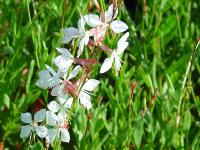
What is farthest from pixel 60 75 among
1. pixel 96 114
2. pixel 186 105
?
pixel 186 105

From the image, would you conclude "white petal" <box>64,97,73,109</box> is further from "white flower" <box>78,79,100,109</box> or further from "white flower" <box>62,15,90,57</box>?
"white flower" <box>62,15,90,57</box>

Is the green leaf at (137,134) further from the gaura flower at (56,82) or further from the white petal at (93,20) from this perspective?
the white petal at (93,20)

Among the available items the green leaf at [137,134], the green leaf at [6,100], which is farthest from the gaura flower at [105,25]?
the green leaf at [6,100]

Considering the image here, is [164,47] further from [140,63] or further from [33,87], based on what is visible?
→ [33,87]

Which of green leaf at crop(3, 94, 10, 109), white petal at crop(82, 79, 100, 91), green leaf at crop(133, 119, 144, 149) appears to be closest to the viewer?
white petal at crop(82, 79, 100, 91)

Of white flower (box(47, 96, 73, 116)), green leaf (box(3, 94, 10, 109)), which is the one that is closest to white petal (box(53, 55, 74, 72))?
white flower (box(47, 96, 73, 116))
